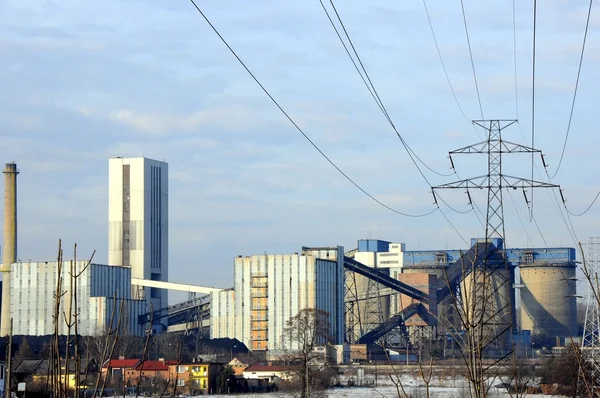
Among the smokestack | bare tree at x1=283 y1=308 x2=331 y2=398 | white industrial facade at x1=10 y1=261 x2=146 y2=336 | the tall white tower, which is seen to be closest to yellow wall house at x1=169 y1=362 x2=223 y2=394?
bare tree at x1=283 y1=308 x2=331 y2=398

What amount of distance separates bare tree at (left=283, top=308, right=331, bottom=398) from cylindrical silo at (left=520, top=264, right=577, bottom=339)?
39.5 m

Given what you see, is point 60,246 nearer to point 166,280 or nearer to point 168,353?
point 168,353

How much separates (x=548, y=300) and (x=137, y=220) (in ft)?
146

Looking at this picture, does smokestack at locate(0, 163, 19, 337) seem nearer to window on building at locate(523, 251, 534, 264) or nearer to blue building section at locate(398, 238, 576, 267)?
blue building section at locate(398, 238, 576, 267)

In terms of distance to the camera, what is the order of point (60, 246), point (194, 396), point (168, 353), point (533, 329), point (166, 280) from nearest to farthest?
point (60, 246) → point (194, 396) → point (168, 353) → point (166, 280) → point (533, 329)

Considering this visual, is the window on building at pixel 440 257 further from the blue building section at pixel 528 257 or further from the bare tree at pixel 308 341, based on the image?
the bare tree at pixel 308 341

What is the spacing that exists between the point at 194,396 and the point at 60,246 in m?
50.5

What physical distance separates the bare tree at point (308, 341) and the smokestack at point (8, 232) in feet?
75.2

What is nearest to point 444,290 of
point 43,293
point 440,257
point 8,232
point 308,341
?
point 440,257

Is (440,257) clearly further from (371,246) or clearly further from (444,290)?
(444,290)

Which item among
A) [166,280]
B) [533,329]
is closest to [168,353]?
[166,280]

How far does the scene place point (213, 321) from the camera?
78375 millimetres

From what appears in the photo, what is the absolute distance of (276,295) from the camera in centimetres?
7425

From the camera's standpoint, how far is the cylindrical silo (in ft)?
339
